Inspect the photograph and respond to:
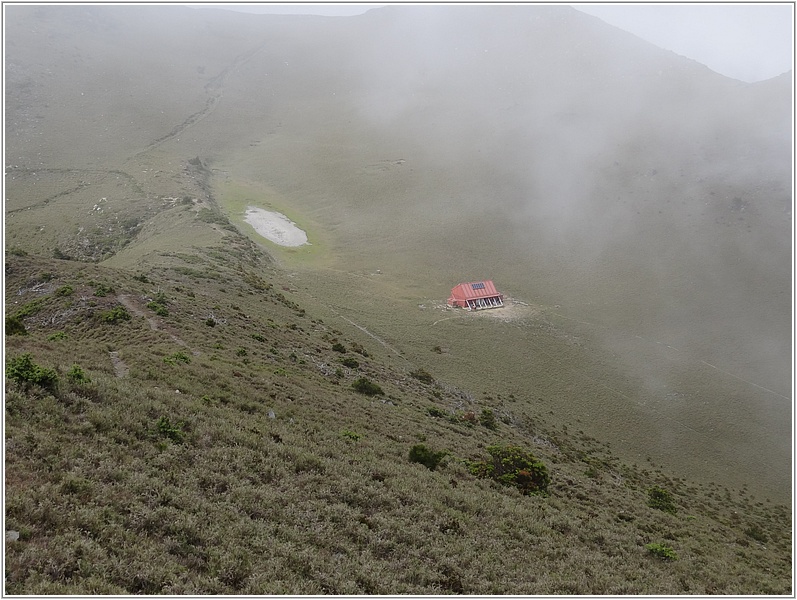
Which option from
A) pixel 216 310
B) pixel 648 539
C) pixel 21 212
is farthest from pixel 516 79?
pixel 648 539

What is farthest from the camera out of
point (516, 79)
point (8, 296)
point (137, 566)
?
point (516, 79)

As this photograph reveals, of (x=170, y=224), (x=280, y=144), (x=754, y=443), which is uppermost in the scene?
(x=280, y=144)

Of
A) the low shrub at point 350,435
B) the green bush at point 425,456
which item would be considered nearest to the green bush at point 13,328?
the low shrub at point 350,435

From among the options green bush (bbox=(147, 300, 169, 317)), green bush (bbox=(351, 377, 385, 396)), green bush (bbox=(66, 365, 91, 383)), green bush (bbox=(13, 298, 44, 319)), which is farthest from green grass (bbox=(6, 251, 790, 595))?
green bush (bbox=(147, 300, 169, 317))

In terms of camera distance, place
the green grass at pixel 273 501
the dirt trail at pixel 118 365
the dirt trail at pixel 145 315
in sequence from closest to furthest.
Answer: the green grass at pixel 273 501
the dirt trail at pixel 118 365
the dirt trail at pixel 145 315

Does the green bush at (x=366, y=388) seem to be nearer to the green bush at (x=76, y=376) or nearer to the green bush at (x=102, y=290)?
the green bush at (x=76, y=376)

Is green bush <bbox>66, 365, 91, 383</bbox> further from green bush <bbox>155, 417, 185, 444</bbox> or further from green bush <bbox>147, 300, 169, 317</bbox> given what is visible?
green bush <bbox>147, 300, 169, 317</bbox>

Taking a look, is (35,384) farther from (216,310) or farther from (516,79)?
(516,79)
